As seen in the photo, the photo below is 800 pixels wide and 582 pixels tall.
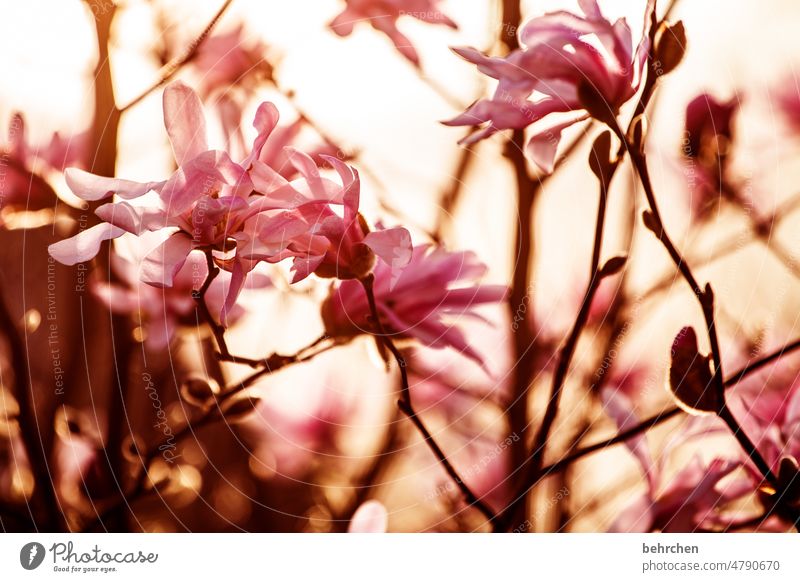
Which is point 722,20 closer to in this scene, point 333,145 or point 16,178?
point 333,145

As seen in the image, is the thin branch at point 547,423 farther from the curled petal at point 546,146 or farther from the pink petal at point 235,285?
the pink petal at point 235,285

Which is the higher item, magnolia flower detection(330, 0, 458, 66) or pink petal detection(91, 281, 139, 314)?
magnolia flower detection(330, 0, 458, 66)

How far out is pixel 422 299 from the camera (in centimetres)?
29

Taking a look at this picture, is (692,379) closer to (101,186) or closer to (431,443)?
(431,443)

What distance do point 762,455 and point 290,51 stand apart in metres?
0.26

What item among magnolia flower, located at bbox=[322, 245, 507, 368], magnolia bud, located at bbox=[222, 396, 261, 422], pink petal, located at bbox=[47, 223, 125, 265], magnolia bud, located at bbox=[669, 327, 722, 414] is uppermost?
pink petal, located at bbox=[47, 223, 125, 265]

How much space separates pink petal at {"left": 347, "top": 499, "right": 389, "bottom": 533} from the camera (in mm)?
316

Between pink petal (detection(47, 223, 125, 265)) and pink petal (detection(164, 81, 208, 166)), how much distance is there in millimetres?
38

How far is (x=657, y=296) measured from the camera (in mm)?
324

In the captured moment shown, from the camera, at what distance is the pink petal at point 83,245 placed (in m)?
0.29

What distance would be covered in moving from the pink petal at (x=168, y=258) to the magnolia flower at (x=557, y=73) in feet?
0.42

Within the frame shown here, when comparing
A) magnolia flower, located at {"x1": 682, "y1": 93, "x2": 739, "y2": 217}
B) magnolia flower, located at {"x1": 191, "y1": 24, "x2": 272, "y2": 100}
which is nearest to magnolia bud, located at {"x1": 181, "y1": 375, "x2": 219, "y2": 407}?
magnolia flower, located at {"x1": 191, "y1": 24, "x2": 272, "y2": 100}
